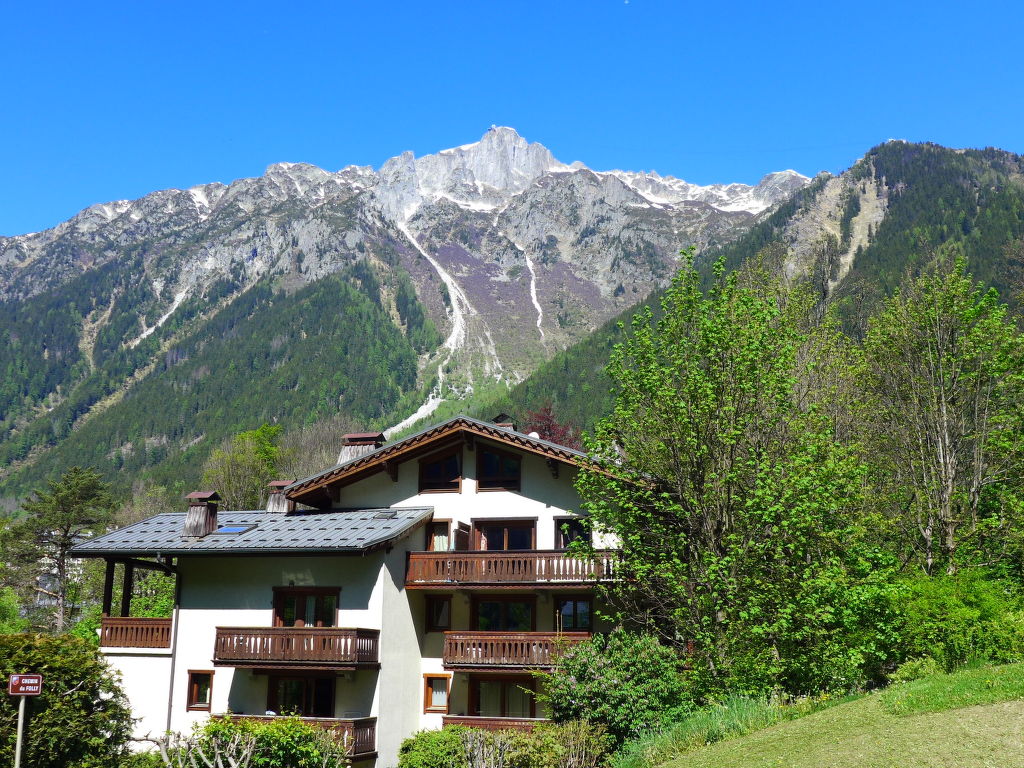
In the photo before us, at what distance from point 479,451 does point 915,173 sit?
180472 mm

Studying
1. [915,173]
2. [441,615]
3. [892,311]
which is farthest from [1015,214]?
[441,615]

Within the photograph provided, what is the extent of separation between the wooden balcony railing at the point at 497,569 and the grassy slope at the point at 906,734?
10.6 meters

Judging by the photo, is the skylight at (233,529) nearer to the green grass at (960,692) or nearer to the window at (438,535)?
the window at (438,535)

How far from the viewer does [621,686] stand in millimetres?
26391

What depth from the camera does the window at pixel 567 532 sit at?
111 feet

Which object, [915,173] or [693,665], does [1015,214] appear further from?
[693,665]

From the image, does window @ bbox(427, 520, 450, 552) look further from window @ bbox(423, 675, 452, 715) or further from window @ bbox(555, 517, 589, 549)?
window @ bbox(423, 675, 452, 715)

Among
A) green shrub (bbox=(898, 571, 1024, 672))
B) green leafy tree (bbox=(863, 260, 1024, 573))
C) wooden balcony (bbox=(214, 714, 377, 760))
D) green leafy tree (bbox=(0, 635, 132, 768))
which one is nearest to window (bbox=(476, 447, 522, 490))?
wooden balcony (bbox=(214, 714, 377, 760))

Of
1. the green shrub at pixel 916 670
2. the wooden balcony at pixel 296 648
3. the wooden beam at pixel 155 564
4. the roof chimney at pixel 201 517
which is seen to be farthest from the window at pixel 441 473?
the green shrub at pixel 916 670

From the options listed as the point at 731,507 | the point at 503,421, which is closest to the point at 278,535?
the point at 503,421

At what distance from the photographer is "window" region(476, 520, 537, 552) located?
3450 cm

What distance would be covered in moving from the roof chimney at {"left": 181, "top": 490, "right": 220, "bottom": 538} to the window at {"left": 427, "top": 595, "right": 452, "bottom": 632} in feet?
27.4

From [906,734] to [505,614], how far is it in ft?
58.3

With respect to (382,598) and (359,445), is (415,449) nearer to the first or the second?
(359,445)
